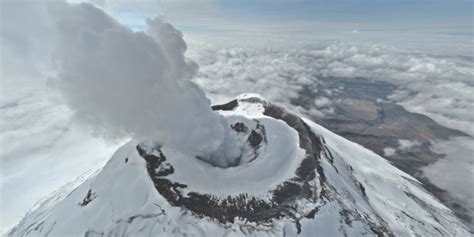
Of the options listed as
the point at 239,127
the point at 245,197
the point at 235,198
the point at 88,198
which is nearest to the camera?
the point at 235,198

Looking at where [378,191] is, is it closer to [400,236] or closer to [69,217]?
[400,236]

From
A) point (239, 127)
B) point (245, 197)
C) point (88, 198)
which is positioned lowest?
point (88, 198)

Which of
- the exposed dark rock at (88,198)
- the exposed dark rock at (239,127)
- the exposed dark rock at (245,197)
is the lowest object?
the exposed dark rock at (88,198)

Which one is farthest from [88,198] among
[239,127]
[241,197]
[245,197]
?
[239,127]

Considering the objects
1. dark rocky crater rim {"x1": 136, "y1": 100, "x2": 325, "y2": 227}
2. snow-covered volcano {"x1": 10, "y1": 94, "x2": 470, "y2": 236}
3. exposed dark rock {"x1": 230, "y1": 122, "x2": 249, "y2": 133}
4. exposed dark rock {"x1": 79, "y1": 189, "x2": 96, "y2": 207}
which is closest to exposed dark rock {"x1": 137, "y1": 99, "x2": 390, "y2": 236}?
dark rocky crater rim {"x1": 136, "y1": 100, "x2": 325, "y2": 227}

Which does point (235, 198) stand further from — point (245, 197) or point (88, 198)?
point (88, 198)

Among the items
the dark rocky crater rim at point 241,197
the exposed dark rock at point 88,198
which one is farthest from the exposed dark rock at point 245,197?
the exposed dark rock at point 88,198

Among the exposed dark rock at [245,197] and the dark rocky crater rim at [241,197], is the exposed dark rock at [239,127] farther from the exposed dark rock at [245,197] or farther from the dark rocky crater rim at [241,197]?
the dark rocky crater rim at [241,197]

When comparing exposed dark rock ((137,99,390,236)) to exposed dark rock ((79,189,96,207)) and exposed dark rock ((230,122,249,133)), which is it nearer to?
exposed dark rock ((79,189,96,207))
